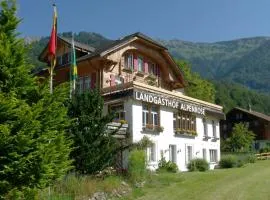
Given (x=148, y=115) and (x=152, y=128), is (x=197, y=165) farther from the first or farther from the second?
(x=148, y=115)

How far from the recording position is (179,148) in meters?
34.6

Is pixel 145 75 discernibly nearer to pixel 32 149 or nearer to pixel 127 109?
pixel 127 109

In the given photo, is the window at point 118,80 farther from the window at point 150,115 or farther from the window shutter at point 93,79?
the window at point 150,115

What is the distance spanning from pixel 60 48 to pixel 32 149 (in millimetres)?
28278

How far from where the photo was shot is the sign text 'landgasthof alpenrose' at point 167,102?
30.0m

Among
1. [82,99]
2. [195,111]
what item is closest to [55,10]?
[82,99]

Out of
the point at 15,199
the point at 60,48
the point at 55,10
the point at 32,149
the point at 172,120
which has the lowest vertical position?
the point at 15,199

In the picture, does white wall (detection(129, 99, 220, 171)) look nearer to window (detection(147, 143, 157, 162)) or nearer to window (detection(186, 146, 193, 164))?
window (detection(147, 143, 157, 162))

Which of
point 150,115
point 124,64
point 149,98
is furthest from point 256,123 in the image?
point 149,98

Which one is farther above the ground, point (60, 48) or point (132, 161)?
point (60, 48)

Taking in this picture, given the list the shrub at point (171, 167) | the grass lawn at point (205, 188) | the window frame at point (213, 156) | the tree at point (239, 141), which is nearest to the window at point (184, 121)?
the shrub at point (171, 167)

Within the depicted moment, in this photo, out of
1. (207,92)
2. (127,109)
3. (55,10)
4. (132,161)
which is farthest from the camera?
(207,92)

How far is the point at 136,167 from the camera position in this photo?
23.7 metres

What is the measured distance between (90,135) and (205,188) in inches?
261
